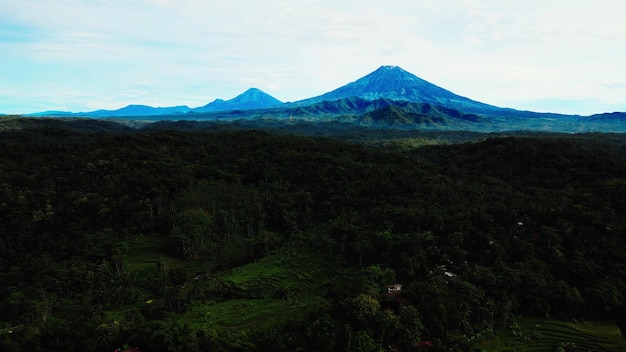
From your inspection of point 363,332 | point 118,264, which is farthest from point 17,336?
point 363,332

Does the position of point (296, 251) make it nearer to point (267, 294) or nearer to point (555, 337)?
point (267, 294)

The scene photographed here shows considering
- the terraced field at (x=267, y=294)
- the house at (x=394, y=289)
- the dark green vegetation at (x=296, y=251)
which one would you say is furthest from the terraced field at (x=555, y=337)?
the terraced field at (x=267, y=294)

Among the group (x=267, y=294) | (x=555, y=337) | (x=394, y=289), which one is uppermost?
(x=394, y=289)

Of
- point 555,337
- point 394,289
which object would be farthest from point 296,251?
point 555,337

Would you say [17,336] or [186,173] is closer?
[17,336]

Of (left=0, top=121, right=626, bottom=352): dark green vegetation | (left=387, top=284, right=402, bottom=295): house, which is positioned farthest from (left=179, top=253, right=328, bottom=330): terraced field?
(left=387, top=284, right=402, bottom=295): house

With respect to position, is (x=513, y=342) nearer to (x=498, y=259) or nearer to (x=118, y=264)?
(x=498, y=259)
